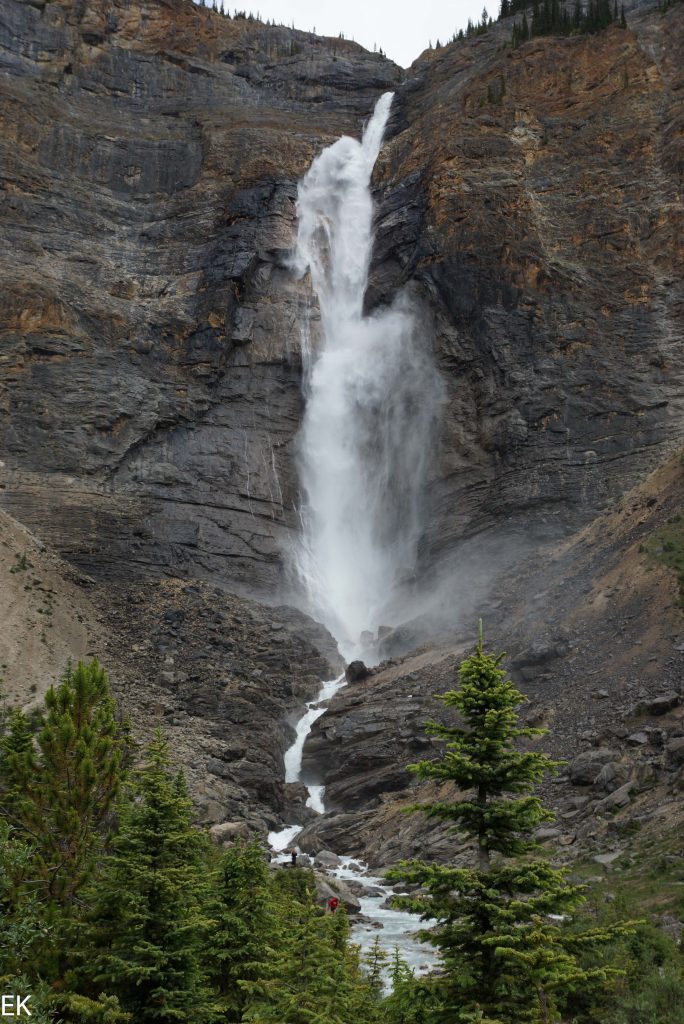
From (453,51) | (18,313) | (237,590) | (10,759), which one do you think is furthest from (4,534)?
(453,51)

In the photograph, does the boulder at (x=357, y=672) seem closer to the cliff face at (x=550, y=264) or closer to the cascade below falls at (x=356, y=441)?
the cascade below falls at (x=356, y=441)

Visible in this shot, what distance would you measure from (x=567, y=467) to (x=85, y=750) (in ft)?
130

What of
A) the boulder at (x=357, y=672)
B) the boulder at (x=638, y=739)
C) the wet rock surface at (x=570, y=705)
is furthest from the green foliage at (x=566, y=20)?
the boulder at (x=638, y=739)

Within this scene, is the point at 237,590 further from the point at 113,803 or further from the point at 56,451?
the point at 113,803

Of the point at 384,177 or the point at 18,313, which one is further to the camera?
the point at 384,177

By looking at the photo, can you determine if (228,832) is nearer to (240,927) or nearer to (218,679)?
(218,679)

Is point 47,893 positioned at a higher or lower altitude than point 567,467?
lower

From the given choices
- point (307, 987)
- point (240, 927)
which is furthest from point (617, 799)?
point (307, 987)

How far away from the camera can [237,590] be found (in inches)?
1880

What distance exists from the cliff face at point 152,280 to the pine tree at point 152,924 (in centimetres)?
3643

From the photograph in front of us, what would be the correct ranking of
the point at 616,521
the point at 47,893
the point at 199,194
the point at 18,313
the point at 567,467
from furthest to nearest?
the point at 199,194 < the point at 18,313 < the point at 567,467 < the point at 616,521 < the point at 47,893

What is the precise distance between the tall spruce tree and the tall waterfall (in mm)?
39830

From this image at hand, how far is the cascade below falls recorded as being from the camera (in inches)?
2037

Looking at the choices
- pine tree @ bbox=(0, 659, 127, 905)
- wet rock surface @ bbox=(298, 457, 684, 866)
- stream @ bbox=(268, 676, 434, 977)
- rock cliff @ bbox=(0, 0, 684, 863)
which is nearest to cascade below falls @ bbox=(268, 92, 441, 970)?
rock cliff @ bbox=(0, 0, 684, 863)
